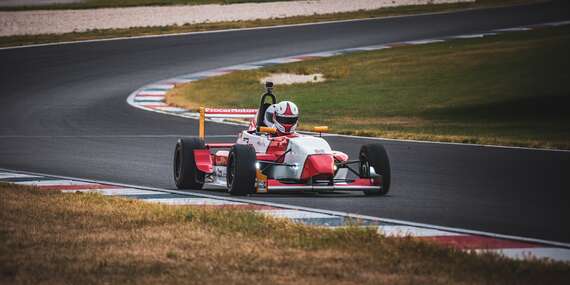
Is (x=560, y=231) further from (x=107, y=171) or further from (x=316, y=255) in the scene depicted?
(x=107, y=171)

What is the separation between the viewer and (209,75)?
32.4 meters

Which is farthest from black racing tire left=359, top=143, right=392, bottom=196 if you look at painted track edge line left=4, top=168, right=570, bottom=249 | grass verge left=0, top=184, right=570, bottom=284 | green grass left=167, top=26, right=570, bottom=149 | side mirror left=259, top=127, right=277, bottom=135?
green grass left=167, top=26, right=570, bottom=149

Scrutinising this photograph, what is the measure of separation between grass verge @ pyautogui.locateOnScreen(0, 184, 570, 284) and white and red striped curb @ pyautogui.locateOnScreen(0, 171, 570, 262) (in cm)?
60

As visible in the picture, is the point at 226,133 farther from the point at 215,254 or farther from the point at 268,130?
the point at 215,254

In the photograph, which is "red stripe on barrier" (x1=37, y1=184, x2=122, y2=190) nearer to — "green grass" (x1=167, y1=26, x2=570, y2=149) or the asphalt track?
the asphalt track

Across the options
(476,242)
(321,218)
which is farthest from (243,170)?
(476,242)

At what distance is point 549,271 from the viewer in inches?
343

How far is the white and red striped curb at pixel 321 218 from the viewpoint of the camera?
998cm

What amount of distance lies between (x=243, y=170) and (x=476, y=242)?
360 cm

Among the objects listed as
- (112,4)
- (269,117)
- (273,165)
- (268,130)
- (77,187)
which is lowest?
(77,187)

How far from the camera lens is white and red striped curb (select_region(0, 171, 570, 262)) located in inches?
393

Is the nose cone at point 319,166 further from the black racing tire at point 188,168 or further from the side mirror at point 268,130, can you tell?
the black racing tire at point 188,168

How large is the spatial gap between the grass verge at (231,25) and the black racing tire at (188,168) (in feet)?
78.1

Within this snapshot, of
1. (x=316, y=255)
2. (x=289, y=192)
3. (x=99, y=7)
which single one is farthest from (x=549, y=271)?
(x=99, y=7)
